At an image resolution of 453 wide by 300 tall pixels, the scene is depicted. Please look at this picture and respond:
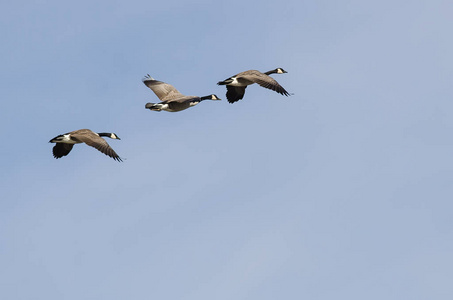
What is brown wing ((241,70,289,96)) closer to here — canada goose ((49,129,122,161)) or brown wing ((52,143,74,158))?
canada goose ((49,129,122,161))

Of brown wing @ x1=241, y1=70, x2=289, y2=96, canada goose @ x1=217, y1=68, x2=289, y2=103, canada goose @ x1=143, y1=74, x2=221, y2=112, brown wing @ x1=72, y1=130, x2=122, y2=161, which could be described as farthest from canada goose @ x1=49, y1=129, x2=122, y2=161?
brown wing @ x1=241, y1=70, x2=289, y2=96

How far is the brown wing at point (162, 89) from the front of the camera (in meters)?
36.3

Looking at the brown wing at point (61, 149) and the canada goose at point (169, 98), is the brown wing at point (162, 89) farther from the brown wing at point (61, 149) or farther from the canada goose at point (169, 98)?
the brown wing at point (61, 149)

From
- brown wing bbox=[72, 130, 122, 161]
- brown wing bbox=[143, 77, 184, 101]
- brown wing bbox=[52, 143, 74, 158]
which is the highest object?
brown wing bbox=[143, 77, 184, 101]

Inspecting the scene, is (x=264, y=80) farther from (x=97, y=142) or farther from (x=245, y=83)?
(x=97, y=142)

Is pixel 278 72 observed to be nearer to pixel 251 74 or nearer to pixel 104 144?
pixel 251 74

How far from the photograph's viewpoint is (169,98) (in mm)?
35625

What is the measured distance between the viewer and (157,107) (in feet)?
110

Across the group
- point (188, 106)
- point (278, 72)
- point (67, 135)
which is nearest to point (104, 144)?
point (67, 135)

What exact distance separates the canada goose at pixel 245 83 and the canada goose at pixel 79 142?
5962 millimetres

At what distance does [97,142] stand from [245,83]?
23.7 feet

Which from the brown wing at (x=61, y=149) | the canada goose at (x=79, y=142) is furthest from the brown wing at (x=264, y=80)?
the brown wing at (x=61, y=149)

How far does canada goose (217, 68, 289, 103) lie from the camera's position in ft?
113

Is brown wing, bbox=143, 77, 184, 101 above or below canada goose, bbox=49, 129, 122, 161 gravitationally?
above
